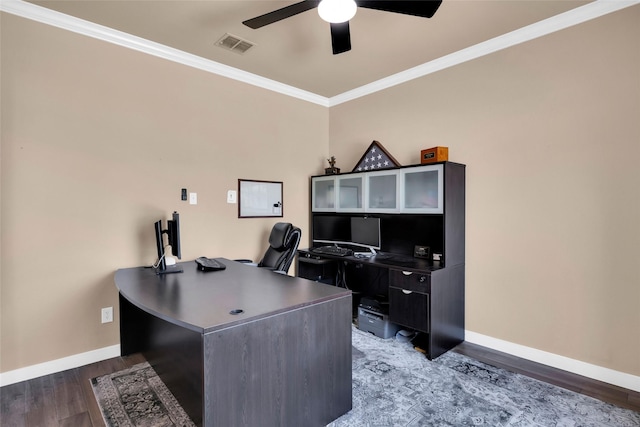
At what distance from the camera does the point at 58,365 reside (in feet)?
8.42

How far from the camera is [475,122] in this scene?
3.11 meters

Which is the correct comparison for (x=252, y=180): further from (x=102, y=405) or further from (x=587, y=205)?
(x=587, y=205)

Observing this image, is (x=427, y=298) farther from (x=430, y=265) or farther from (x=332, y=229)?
(x=332, y=229)

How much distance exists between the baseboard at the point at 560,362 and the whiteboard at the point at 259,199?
250 centimetres

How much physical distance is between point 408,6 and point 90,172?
8.96 feet

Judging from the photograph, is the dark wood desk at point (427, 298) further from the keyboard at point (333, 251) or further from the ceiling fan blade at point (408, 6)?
the ceiling fan blade at point (408, 6)

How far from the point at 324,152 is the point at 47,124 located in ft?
9.90

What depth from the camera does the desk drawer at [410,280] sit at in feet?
9.07

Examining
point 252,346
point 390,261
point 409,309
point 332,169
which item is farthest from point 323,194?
point 252,346

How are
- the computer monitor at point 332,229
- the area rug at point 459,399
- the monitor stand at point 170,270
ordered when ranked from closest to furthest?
the area rug at point 459,399, the monitor stand at point 170,270, the computer monitor at point 332,229

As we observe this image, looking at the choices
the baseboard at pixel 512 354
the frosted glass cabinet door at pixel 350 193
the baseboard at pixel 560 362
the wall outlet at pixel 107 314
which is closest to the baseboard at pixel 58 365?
the baseboard at pixel 512 354

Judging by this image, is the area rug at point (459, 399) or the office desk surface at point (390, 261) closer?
the area rug at point (459, 399)

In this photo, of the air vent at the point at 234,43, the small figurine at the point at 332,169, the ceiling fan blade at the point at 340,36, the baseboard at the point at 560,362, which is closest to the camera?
the ceiling fan blade at the point at 340,36

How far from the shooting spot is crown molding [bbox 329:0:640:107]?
7.84 ft
